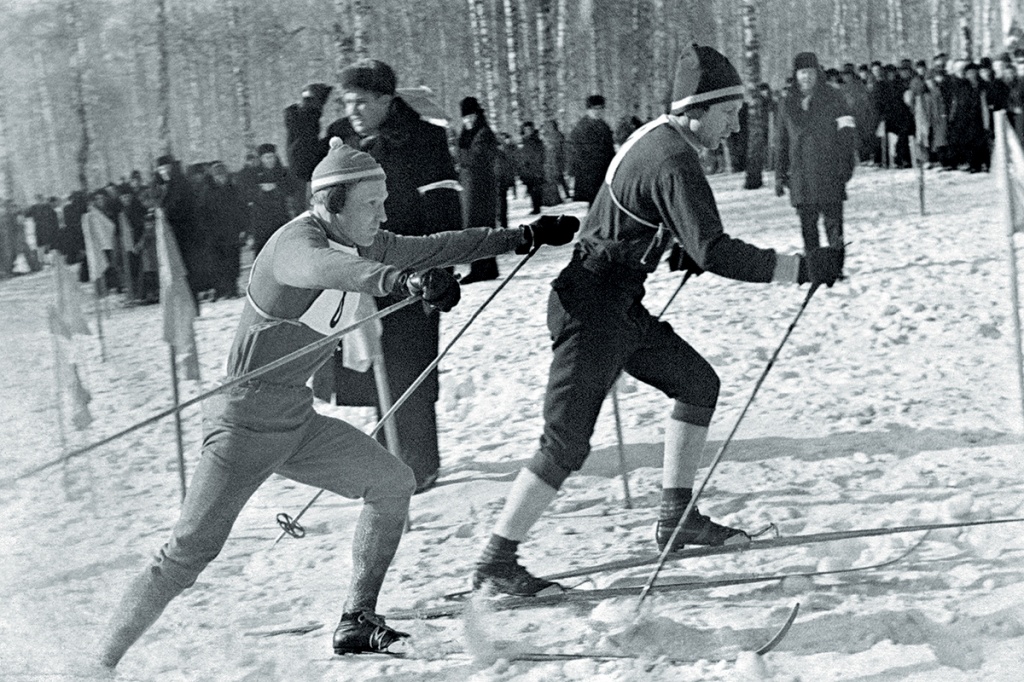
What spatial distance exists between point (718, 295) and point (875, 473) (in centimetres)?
438

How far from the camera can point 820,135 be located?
9094 millimetres

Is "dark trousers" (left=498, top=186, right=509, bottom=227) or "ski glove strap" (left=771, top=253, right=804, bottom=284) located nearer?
"ski glove strap" (left=771, top=253, right=804, bottom=284)

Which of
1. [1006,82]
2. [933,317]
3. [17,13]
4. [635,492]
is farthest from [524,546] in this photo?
[17,13]

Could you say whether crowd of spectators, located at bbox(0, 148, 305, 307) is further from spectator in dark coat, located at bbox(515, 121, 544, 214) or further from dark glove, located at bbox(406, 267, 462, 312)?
dark glove, located at bbox(406, 267, 462, 312)

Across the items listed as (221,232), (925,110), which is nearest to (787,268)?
(221,232)

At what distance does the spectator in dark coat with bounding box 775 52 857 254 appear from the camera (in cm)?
900

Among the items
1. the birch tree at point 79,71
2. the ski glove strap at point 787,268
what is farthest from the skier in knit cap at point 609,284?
the birch tree at point 79,71

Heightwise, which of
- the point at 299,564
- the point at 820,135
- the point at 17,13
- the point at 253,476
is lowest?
the point at 299,564

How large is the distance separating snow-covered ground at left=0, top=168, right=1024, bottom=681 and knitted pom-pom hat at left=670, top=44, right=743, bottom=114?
4.97 feet

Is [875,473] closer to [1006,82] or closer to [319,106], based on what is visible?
[319,106]

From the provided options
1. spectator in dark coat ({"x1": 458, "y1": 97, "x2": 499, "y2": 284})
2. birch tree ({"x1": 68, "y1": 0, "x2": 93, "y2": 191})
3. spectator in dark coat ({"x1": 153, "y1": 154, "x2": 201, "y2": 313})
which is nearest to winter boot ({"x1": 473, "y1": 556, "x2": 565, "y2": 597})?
spectator in dark coat ({"x1": 458, "y1": 97, "x2": 499, "y2": 284})

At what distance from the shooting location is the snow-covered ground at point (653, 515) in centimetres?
349

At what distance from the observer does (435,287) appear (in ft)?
10.3

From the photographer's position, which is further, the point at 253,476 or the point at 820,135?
the point at 820,135
